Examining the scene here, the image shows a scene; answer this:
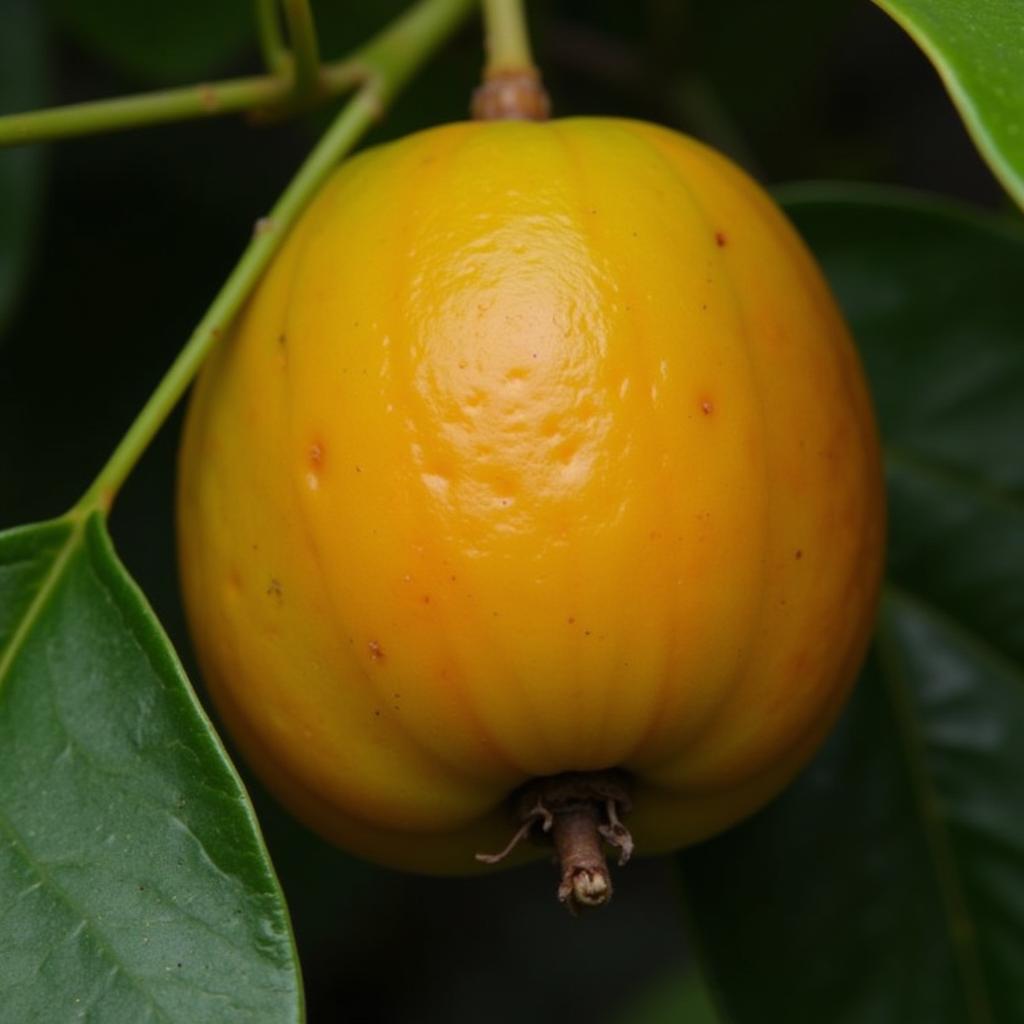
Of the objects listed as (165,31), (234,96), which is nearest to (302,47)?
(234,96)

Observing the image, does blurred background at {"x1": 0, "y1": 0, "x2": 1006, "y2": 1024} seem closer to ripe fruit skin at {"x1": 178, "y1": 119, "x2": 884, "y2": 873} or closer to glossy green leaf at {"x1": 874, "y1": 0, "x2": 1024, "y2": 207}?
ripe fruit skin at {"x1": 178, "y1": 119, "x2": 884, "y2": 873}

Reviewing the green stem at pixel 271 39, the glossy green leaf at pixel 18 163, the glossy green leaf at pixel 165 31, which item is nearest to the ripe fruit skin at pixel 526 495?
the green stem at pixel 271 39

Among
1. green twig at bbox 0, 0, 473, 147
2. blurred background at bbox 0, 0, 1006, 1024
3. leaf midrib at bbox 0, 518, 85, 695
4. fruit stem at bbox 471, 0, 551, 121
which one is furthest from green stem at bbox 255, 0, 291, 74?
blurred background at bbox 0, 0, 1006, 1024

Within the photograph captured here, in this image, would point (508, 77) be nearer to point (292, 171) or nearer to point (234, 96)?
point (234, 96)

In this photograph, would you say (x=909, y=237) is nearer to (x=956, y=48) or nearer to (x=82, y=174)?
(x=956, y=48)

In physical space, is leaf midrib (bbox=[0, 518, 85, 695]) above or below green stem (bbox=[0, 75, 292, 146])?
below

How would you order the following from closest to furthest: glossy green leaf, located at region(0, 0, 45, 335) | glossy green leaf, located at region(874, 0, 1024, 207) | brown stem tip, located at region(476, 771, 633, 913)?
1. glossy green leaf, located at region(874, 0, 1024, 207)
2. brown stem tip, located at region(476, 771, 633, 913)
3. glossy green leaf, located at region(0, 0, 45, 335)
